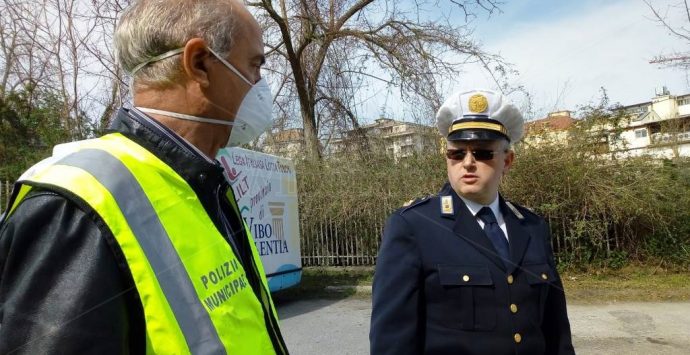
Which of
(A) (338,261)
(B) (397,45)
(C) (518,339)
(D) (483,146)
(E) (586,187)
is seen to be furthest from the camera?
(B) (397,45)

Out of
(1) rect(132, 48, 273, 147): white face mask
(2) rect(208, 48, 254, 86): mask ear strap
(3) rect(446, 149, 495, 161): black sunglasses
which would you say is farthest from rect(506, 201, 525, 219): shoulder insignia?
(2) rect(208, 48, 254, 86): mask ear strap

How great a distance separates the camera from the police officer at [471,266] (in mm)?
2148

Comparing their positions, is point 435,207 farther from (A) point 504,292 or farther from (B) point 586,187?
(B) point 586,187

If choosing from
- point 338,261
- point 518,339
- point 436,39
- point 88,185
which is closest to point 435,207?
point 518,339

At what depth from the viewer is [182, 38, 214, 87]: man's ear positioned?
51.0 inches

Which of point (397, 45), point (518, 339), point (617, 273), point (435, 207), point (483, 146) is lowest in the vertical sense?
point (617, 273)

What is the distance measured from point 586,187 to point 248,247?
987 cm

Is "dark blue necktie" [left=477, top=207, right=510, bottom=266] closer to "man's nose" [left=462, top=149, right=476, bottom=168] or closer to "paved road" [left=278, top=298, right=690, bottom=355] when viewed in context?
"man's nose" [left=462, top=149, right=476, bottom=168]

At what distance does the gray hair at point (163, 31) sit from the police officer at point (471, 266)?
4.32ft

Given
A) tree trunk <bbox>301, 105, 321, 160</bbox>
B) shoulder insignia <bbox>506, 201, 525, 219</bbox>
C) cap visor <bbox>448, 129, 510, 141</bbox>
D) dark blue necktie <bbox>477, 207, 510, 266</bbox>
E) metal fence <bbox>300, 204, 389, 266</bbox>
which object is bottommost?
metal fence <bbox>300, 204, 389, 266</bbox>

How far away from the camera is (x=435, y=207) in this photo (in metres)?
2.48

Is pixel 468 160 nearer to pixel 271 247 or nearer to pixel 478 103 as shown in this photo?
pixel 478 103

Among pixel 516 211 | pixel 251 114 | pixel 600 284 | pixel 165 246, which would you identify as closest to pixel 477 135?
pixel 516 211

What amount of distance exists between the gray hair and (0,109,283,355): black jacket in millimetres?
483
